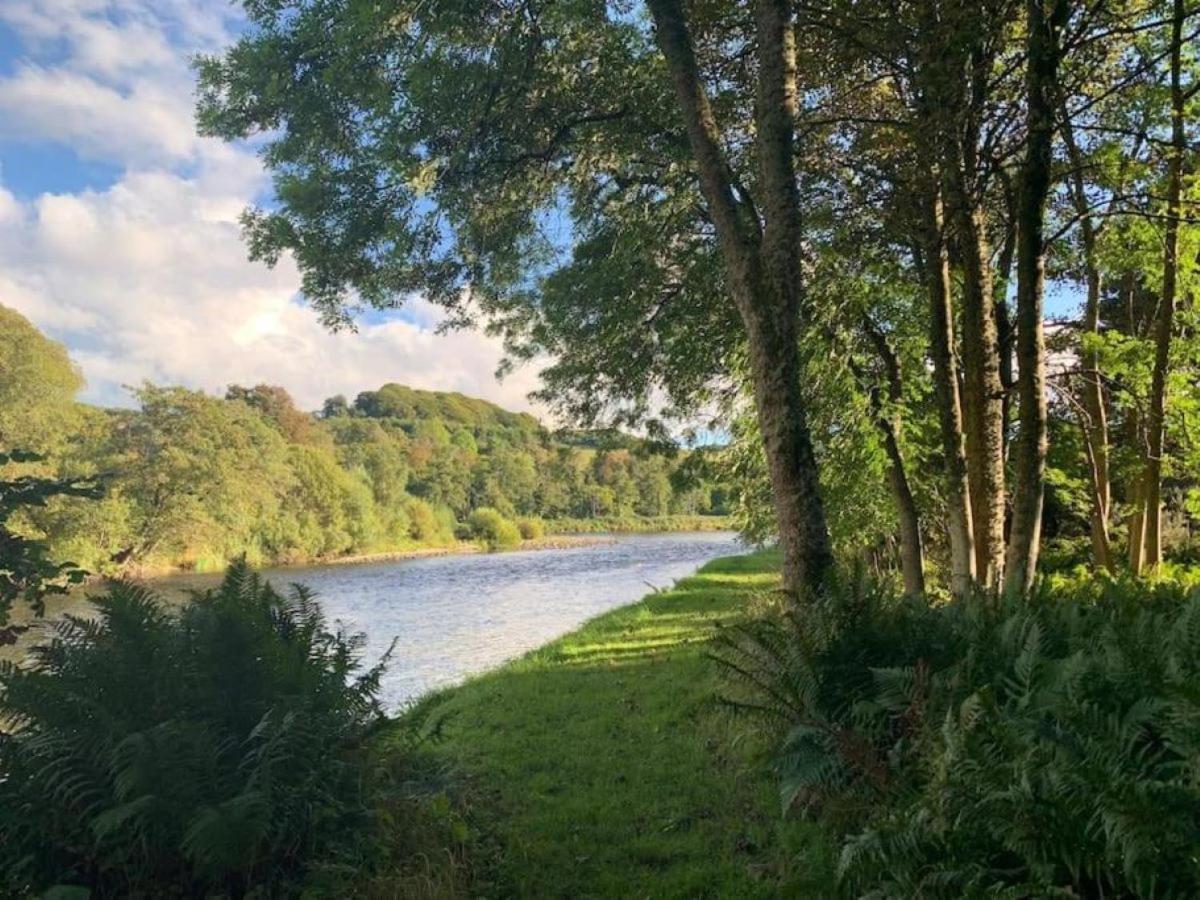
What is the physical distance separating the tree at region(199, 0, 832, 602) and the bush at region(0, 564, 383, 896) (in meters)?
3.38

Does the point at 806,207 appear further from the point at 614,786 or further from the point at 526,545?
the point at 526,545

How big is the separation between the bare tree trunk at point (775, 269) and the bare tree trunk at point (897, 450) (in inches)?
165

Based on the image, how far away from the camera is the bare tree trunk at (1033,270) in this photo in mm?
5574

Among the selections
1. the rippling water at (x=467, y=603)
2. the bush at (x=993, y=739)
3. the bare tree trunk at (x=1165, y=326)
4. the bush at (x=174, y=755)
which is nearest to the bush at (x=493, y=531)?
the rippling water at (x=467, y=603)

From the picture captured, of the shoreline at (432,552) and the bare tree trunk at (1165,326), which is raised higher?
the bare tree trunk at (1165,326)

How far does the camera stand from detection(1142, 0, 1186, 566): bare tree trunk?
7.94m

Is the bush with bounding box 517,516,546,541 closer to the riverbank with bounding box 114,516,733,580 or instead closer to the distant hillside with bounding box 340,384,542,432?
the riverbank with bounding box 114,516,733,580

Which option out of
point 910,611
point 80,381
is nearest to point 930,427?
point 910,611

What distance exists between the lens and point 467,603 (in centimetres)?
2600

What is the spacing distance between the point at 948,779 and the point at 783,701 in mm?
1990

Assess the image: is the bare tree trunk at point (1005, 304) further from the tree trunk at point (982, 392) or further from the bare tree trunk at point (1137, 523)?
the bare tree trunk at point (1137, 523)

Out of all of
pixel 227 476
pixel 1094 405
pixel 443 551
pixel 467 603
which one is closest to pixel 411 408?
pixel 443 551

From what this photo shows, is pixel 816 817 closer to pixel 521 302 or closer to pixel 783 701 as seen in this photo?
pixel 783 701

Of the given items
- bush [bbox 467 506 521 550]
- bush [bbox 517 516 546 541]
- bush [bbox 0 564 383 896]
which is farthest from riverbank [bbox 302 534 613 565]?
bush [bbox 0 564 383 896]
